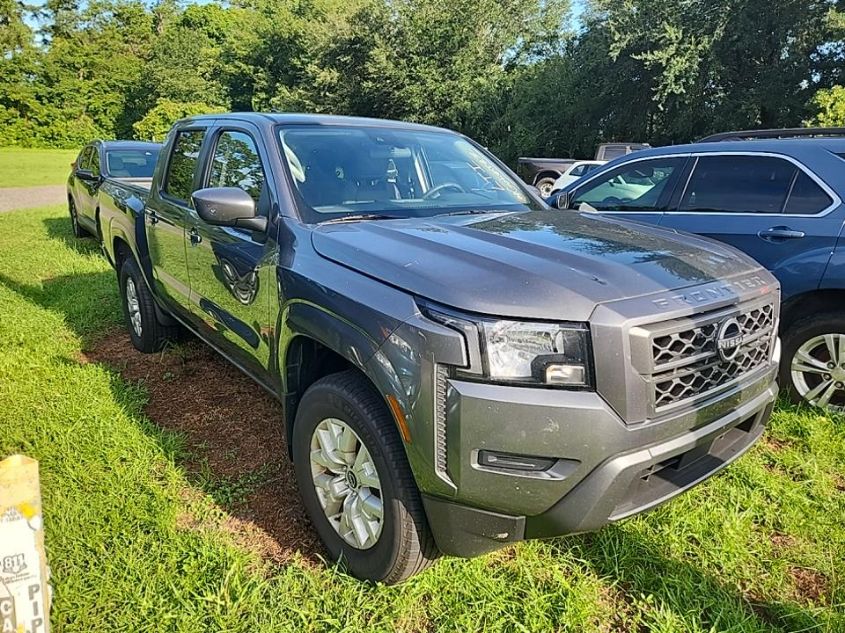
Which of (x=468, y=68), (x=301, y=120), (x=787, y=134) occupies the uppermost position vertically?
(x=468, y=68)

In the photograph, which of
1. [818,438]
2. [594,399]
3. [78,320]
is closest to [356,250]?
[594,399]

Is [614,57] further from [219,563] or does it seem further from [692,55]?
[219,563]

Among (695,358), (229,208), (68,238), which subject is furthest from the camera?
(68,238)

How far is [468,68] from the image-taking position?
28.4m

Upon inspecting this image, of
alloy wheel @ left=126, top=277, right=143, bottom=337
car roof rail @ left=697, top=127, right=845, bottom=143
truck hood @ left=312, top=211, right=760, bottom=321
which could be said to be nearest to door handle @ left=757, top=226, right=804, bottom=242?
car roof rail @ left=697, top=127, right=845, bottom=143

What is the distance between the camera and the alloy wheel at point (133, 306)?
510 centimetres

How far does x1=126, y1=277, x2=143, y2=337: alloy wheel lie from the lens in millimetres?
5102

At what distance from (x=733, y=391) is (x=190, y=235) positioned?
3.08m

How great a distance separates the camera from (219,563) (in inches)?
102

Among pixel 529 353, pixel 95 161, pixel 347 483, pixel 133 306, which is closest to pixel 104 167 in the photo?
pixel 95 161

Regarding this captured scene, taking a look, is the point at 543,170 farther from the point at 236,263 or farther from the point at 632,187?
the point at 236,263

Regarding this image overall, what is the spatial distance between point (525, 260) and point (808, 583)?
1795 mm

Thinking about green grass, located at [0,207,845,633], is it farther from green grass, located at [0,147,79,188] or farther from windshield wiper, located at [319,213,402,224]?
green grass, located at [0,147,79,188]

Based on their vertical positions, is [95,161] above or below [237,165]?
above
